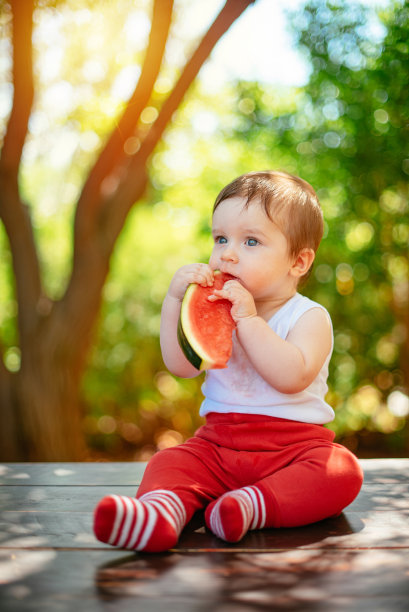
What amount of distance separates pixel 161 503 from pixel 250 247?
2.67 feet

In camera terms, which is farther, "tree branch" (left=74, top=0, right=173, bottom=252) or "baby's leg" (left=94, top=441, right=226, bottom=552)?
"tree branch" (left=74, top=0, right=173, bottom=252)

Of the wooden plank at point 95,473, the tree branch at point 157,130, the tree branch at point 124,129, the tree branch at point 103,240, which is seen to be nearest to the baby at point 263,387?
the wooden plank at point 95,473

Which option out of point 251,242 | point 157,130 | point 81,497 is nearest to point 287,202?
point 251,242

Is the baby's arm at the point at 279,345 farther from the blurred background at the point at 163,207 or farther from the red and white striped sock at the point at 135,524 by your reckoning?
the blurred background at the point at 163,207

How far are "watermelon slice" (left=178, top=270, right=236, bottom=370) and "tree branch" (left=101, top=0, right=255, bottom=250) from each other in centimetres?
257

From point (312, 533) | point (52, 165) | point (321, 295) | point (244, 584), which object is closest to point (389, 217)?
point (321, 295)

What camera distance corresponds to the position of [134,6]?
4.78 meters

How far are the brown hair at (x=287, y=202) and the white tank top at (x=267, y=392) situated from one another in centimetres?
20

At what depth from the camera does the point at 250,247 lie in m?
1.91

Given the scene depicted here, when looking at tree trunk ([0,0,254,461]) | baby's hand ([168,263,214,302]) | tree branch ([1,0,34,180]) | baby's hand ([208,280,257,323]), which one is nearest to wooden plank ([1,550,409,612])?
baby's hand ([208,280,257,323])

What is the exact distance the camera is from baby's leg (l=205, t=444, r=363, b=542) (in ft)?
5.19

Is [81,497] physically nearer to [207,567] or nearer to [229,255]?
[207,567]

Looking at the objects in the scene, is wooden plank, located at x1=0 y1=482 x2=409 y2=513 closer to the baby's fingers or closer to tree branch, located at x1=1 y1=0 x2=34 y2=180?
the baby's fingers

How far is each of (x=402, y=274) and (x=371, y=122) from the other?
5.09 ft
